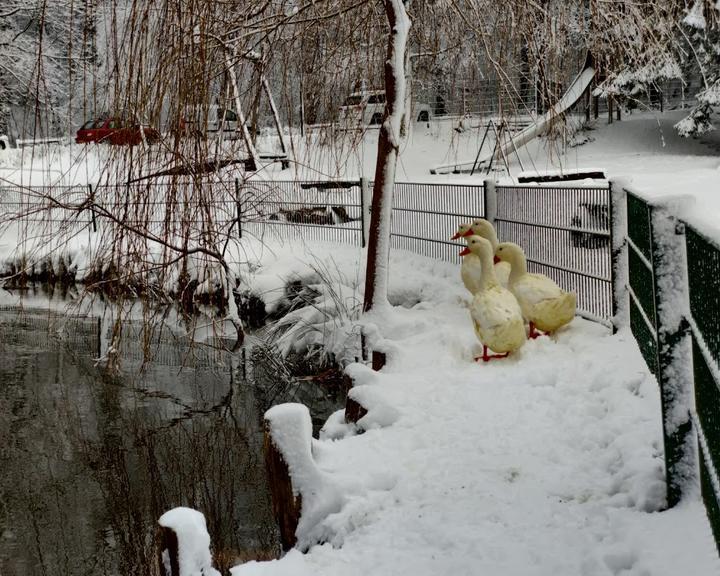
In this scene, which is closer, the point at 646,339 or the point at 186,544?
the point at 186,544

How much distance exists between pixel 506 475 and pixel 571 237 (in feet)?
12.9

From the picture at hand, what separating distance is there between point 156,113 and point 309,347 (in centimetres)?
547

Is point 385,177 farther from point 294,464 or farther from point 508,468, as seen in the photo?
point 294,464

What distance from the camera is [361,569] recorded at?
3355 mm

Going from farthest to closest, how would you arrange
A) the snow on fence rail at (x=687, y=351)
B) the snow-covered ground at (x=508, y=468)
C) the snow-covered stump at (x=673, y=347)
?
the snow-covered ground at (x=508, y=468) → the snow-covered stump at (x=673, y=347) → the snow on fence rail at (x=687, y=351)

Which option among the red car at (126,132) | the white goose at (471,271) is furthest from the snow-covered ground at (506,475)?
the red car at (126,132)

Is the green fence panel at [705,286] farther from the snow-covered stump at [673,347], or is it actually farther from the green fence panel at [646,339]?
the green fence panel at [646,339]

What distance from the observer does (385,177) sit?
24.7 feet

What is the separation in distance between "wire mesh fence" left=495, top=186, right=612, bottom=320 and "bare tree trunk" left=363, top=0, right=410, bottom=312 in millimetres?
1434

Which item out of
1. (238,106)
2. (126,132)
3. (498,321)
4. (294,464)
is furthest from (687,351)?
(238,106)

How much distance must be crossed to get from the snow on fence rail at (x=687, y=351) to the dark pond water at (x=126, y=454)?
7.92 feet

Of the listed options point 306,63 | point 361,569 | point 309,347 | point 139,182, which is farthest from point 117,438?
point 361,569

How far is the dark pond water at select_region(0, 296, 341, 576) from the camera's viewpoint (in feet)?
18.3

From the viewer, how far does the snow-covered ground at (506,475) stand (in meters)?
3.29
